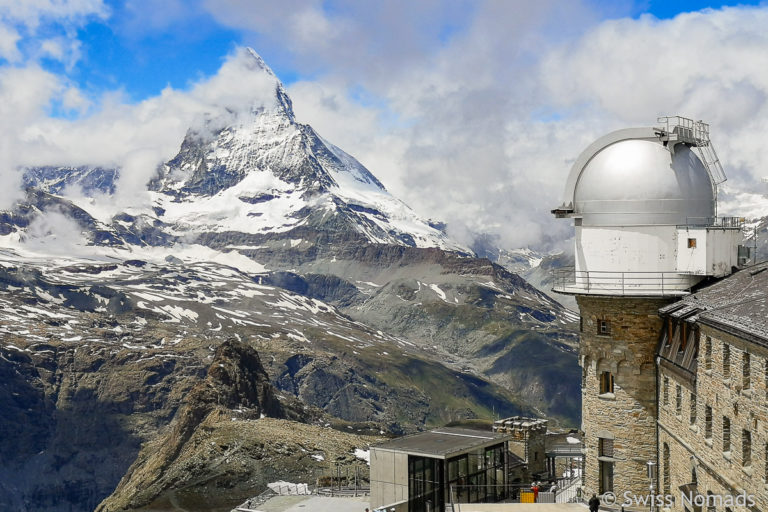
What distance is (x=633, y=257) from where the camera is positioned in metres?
49.5

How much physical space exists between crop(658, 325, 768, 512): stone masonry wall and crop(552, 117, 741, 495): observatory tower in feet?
7.04

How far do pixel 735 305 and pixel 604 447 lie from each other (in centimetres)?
1510

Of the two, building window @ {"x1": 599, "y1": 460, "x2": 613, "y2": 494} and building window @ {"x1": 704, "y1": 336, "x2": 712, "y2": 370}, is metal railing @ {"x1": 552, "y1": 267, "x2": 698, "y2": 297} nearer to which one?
building window @ {"x1": 704, "y1": 336, "x2": 712, "y2": 370}

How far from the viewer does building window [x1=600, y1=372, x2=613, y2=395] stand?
51.4 m

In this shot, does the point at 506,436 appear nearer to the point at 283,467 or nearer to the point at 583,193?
the point at 583,193

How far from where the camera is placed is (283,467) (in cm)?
11475

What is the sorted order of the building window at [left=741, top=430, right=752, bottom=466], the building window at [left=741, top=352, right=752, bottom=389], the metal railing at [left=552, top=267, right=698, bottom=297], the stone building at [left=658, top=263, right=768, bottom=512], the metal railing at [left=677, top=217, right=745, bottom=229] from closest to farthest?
the stone building at [left=658, top=263, right=768, bottom=512] → the building window at [left=741, top=352, right=752, bottom=389] → the building window at [left=741, top=430, right=752, bottom=466] → the metal railing at [left=677, top=217, right=745, bottom=229] → the metal railing at [left=552, top=267, right=698, bottom=297]

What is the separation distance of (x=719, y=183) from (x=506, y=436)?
21.8 m

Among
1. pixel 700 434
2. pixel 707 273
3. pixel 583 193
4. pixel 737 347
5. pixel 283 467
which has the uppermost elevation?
pixel 583 193

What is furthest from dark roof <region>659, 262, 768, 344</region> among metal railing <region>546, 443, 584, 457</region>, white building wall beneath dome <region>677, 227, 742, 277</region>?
metal railing <region>546, 443, 584, 457</region>

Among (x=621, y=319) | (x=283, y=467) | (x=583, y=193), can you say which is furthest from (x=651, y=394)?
(x=283, y=467)

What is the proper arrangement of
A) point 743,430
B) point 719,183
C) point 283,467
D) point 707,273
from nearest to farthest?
point 743,430 → point 707,273 → point 719,183 → point 283,467

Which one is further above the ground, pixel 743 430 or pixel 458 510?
pixel 743 430

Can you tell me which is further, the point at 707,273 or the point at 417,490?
the point at 417,490
